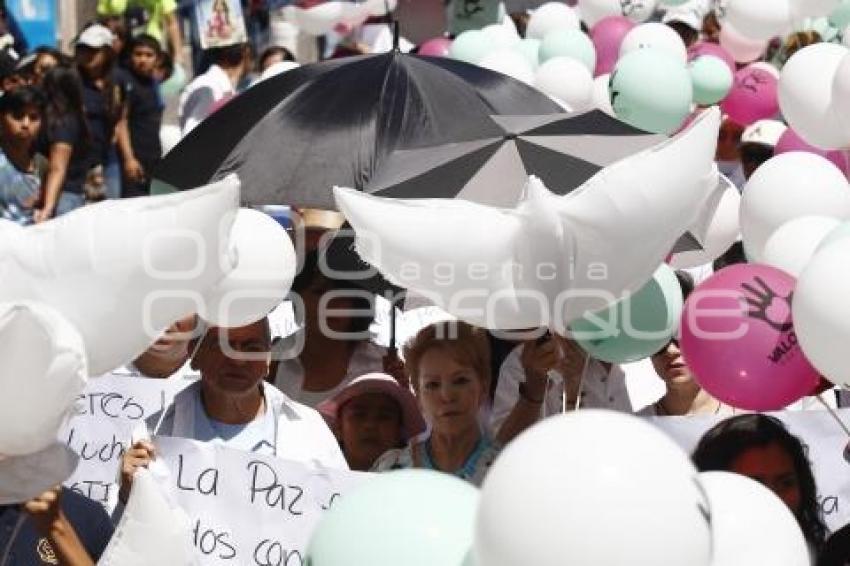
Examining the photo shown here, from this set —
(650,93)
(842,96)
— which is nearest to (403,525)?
(842,96)

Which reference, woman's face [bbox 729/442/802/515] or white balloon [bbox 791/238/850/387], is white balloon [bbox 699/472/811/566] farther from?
woman's face [bbox 729/442/802/515]

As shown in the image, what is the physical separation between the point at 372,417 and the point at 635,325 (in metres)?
0.88

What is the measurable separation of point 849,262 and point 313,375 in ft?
6.32

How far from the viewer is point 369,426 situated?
13.1ft

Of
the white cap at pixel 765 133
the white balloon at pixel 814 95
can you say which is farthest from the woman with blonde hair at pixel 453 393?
the white cap at pixel 765 133

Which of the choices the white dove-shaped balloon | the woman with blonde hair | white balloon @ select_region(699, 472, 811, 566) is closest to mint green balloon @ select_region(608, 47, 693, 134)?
the woman with blonde hair

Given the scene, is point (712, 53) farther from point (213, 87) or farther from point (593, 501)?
point (593, 501)

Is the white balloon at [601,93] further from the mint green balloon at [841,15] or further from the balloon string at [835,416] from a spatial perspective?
the balloon string at [835,416]

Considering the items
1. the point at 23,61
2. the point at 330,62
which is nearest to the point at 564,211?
the point at 330,62

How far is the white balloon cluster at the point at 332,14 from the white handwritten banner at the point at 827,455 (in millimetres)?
6269

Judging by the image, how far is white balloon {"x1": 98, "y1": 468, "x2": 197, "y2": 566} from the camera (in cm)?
263

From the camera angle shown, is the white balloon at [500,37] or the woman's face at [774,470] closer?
the woman's face at [774,470]

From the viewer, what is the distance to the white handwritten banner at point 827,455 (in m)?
3.27

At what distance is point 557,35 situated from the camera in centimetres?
738
